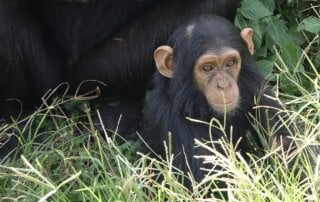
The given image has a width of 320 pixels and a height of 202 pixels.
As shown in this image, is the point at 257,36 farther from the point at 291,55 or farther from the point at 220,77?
the point at 220,77

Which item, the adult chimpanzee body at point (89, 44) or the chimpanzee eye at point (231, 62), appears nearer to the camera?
the chimpanzee eye at point (231, 62)

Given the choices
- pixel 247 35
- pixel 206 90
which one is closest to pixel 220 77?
pixel 206 90

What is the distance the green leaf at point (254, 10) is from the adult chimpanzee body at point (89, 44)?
1.18 feet

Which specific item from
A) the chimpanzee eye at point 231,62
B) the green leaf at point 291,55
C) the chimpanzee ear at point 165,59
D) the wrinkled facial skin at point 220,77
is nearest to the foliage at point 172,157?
the green leaf at point 291,55

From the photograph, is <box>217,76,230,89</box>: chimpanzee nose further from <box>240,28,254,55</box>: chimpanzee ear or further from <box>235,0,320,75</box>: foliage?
<box>235,0,320,75</box>: foliage

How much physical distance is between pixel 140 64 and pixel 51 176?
1.05m

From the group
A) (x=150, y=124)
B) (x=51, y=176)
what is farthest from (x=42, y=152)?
(x=150, y=124)

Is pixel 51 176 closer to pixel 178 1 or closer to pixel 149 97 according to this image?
pixel 149 97

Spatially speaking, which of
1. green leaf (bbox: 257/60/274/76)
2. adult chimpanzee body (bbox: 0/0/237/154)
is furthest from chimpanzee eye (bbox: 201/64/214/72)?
green leaf (bbox: 257/60/274/76)

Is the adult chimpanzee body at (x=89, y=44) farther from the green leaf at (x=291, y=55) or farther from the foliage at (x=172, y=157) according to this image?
the green leaf at (x=291, y=55)

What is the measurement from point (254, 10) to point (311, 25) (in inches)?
14.9

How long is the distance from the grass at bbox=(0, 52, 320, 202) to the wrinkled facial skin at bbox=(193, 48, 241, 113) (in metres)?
0.20

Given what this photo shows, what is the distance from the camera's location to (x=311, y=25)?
18.2ft

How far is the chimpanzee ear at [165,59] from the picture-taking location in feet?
15.4
